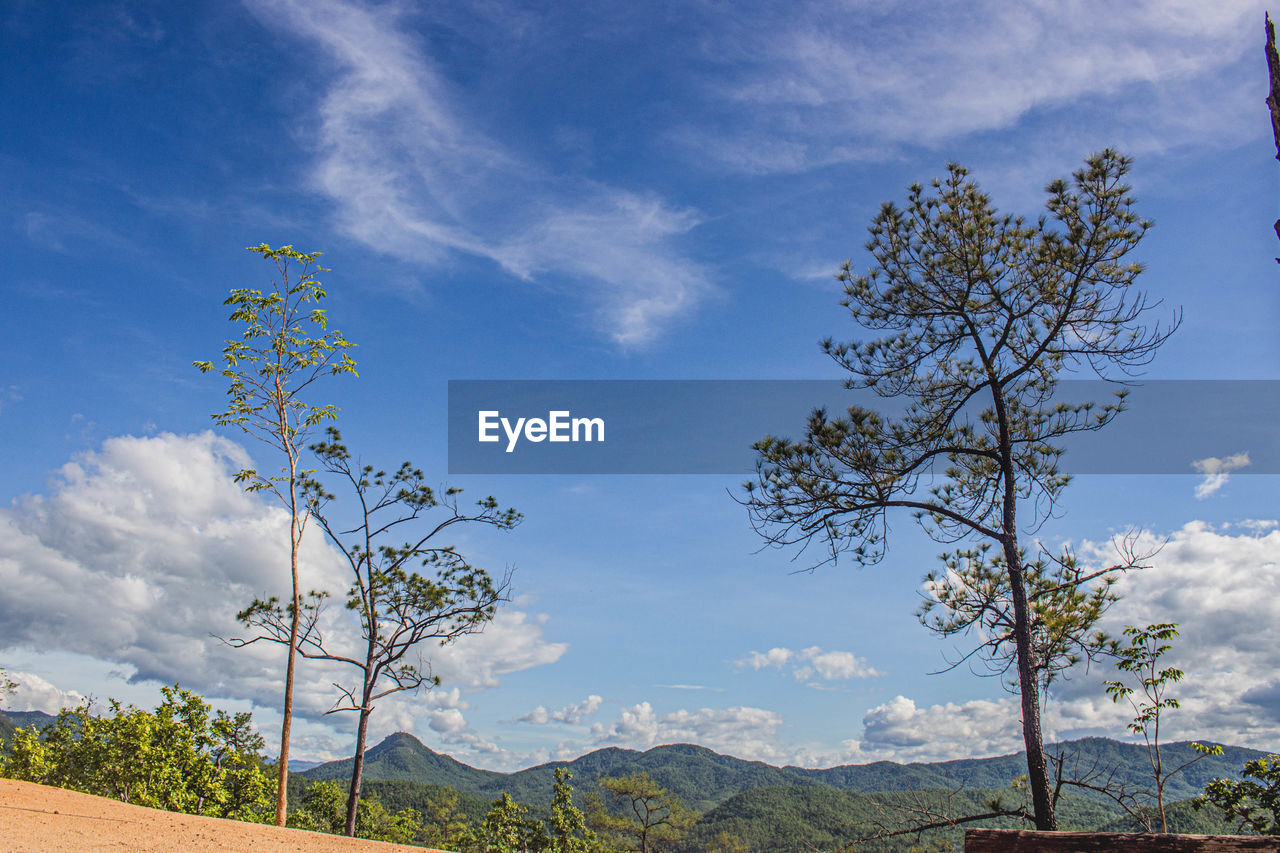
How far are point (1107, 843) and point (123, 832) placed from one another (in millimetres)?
Answer: 11835

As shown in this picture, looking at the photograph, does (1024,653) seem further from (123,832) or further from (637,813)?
(637,813)

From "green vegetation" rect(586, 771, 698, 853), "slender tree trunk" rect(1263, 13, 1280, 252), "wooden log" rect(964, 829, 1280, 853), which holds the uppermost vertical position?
"slender tree trunk" rect(1263, 13, 1280, 252)

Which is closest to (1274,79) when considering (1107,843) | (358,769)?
(1107,843)

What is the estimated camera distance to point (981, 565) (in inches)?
425

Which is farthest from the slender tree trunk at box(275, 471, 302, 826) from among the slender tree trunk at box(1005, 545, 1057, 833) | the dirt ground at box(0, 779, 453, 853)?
the slender tree trunk at box(1005, 545, 1057, 833)

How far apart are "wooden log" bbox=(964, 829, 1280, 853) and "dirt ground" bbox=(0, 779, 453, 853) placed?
33.1 feet

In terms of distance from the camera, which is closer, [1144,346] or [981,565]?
[1144,346]

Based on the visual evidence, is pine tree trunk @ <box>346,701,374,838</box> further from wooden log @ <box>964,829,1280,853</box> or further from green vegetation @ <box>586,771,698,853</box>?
green vegetation @ <box>586,771,698,853</box>

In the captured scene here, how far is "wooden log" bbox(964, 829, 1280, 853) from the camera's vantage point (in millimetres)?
2621

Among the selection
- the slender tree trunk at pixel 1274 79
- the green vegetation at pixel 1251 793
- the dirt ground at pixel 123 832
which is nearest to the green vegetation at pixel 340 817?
the dirt ground at pixel 123 832

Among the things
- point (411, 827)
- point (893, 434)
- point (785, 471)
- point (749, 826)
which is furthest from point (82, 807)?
point (749, 826)

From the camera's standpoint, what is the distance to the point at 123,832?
9852mm

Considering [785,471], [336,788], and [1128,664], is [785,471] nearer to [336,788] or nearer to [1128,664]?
[1128,664]

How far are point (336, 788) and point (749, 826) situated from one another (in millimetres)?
85059
